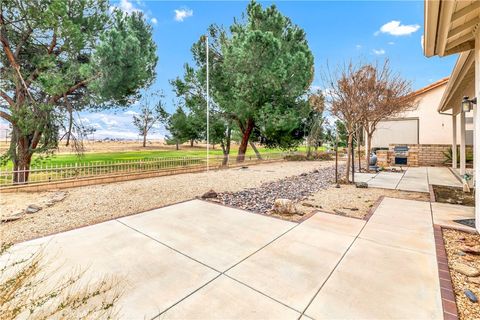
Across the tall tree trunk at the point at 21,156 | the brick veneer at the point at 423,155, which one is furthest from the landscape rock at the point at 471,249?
the tall tree trunk at the point at 21,156

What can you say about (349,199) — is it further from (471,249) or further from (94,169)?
(94,169)

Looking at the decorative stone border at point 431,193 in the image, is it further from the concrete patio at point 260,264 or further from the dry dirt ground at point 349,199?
the concrete patio at point 260,264

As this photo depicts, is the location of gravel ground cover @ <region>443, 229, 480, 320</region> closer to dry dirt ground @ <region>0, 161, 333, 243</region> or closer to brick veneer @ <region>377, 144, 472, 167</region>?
dry dirt ground @ <region>0, 161, 333, 243</region>

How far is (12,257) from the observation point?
3.01 meters

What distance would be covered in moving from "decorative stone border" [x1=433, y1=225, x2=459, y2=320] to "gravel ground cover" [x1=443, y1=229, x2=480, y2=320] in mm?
44

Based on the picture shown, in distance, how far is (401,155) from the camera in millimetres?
14297

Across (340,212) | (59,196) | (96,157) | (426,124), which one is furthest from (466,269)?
(96,157)

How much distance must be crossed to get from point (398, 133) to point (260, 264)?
19.0m

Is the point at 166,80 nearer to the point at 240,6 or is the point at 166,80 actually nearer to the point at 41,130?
the point at 240,6

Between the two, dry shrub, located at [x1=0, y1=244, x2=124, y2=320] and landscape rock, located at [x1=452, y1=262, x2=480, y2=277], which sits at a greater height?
dry shrub, located at [x1=0, y1=244, x2=124, y2=320]

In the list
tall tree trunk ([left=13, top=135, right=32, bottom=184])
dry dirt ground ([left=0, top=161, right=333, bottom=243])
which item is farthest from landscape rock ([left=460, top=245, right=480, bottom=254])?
tall tree trunk ([left=13, top=135, right=32, bottom=184])

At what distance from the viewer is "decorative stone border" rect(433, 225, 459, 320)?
6.53ft

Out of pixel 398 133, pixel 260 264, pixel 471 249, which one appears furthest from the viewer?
pixel 398 133

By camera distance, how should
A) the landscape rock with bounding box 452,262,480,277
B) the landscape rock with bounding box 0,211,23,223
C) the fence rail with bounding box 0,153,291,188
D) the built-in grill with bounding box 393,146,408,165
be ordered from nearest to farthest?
the landscape rock with bounding box 452,262,480,277
the landscape rock with bounding box 0,211,23,223
the fence rail with bounding box 0,153,291,188
the built-in grill with bounding box 393,146,408,165
